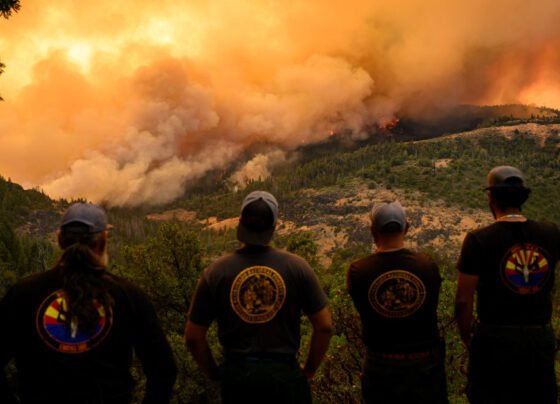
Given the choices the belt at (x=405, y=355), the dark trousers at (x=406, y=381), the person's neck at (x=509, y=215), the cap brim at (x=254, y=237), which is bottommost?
the dark trousers at (x=406, y=381)

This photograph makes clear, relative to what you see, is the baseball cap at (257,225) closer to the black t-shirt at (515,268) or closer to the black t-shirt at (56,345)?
the black t-shirt at (56,345)

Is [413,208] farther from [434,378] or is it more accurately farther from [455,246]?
[434,378]

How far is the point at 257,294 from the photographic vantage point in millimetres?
3189

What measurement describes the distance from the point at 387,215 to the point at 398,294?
0.87 m

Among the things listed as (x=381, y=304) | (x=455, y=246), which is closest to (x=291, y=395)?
(x=381, y=304)

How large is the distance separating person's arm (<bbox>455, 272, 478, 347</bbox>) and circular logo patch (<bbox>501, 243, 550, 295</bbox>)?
330 millimetres

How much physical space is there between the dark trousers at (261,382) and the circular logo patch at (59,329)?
1260 mm

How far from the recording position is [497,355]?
373 centimetres

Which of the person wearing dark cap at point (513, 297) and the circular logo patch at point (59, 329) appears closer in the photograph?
the circular logo patch at point (59, 329)

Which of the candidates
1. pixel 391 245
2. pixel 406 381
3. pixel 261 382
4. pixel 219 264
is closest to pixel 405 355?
pixel 406 381

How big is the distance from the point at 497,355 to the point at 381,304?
1.38 metres

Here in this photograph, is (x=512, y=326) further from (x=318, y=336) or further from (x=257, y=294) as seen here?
(x=257, y=294)

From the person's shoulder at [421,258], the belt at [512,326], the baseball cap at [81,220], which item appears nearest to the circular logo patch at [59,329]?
the baseball cap at [81,220]

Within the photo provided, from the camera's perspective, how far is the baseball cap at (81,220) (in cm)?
281
